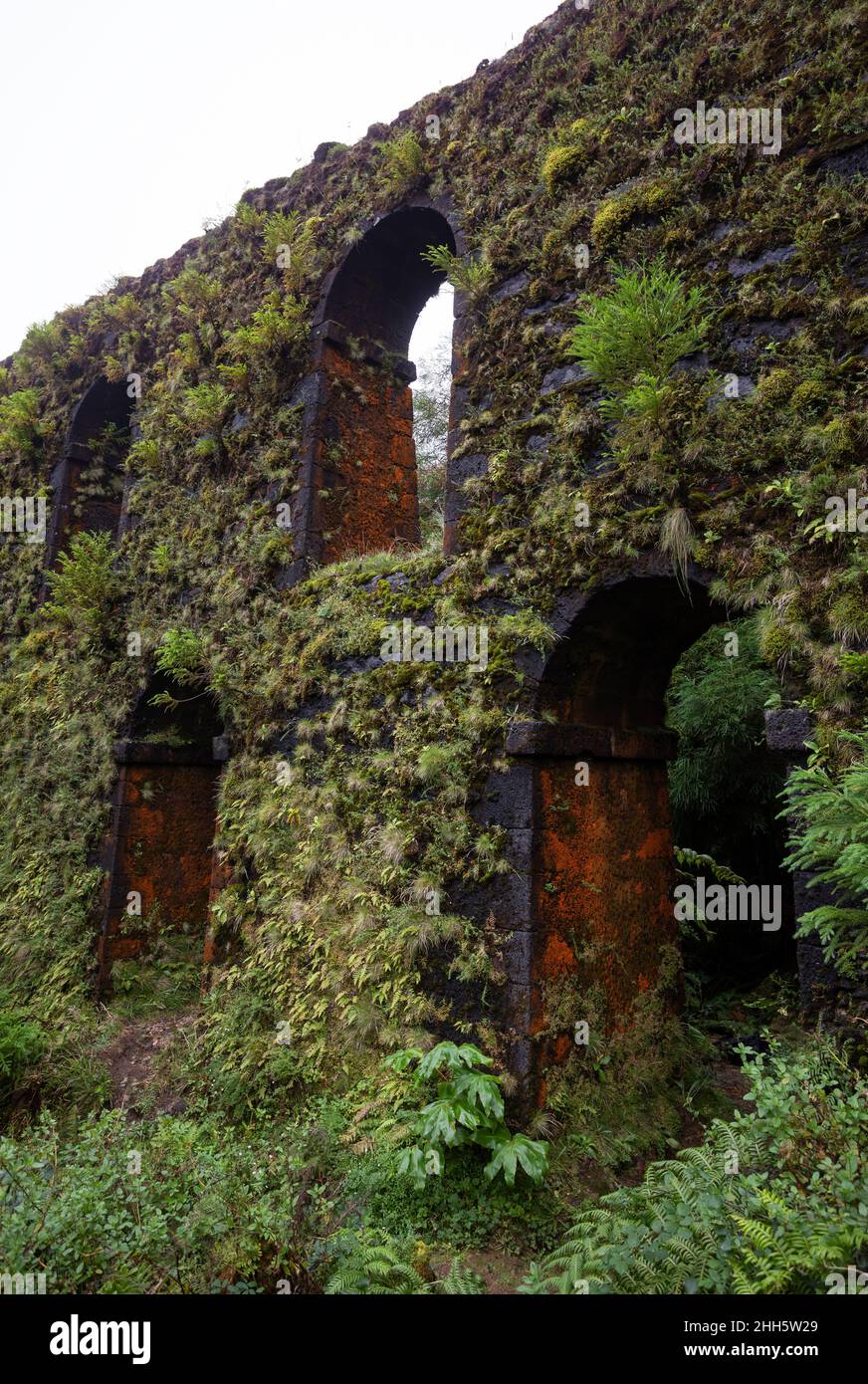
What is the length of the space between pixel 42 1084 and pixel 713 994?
17.7 ft

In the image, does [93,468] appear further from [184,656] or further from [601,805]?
[601,805]

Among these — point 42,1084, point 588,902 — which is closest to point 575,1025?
point 588,902

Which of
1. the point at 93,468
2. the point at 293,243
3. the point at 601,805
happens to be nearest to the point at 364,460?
the point at 293,243

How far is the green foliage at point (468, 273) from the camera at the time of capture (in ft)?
17.6

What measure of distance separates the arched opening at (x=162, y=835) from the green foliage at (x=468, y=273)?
13.9ft

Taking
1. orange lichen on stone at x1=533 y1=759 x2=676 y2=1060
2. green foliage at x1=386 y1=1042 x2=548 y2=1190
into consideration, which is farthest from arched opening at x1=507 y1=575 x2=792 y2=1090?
green foliage at x1=386 y1=1042 x2=548 y2=1190

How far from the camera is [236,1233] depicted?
3.35 meters

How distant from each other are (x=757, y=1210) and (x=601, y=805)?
250 centimetres

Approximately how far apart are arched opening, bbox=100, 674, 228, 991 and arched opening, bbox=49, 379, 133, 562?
10.0 feet

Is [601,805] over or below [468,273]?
below

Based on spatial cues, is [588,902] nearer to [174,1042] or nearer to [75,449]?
[174,1042]

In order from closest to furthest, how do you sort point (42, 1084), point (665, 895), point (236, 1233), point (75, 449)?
point (236, 1233) → point (665, 895) → point (42, 1084) → point (75, 449)

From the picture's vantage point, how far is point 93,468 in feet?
33.5

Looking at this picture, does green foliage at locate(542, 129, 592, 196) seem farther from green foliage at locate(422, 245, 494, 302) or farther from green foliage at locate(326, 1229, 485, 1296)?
green foliage at locate(326, 1229, 485, 1296)
